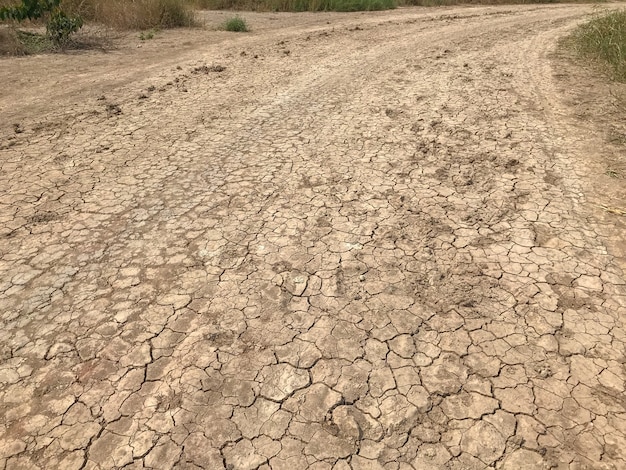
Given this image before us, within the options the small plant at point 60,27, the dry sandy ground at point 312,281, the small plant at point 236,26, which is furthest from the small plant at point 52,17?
the small plant at point 236,26

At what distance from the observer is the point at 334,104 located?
4.73m

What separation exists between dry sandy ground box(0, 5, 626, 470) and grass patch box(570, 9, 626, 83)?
3.25ft

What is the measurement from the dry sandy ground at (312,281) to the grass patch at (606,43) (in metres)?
0.99

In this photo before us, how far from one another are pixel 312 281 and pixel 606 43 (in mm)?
6462

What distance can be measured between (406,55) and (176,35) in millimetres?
4060

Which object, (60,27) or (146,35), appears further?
(146,35)

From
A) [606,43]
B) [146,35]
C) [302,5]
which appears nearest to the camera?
[606,43]

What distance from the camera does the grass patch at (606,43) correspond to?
5.62m

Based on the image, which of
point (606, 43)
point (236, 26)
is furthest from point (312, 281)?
point (236, 26)

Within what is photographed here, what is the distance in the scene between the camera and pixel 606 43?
641cm

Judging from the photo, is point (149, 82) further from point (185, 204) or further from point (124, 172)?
point (185, 204)

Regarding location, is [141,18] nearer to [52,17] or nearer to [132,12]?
[132,12]

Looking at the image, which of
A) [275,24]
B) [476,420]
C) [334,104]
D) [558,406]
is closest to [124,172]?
[334,104]

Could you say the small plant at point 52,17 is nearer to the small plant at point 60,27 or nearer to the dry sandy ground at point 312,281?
the small plant at point 60,27
